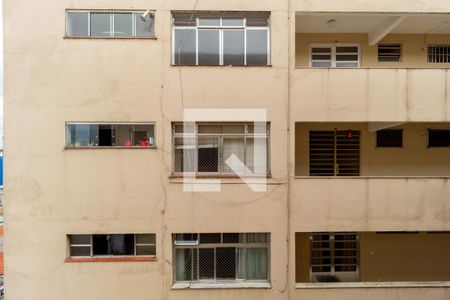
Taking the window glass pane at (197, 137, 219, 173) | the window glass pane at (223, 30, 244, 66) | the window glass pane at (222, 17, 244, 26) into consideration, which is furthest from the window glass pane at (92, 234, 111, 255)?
the window glass pane at (222, 17, 244, 26)

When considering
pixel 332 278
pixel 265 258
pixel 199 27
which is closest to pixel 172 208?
pixel 265 258

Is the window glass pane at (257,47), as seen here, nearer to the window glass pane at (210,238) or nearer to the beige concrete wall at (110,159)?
the beige concrete wall at (110,159)

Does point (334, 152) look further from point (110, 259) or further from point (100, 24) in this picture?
point (100, 24)

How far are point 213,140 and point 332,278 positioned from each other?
16.9 feet

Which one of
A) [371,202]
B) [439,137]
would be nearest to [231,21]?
[371,202]

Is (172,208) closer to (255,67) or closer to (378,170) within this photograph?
(255,67)

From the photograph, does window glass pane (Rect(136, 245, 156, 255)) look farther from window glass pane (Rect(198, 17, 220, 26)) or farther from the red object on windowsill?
window glass pane (Rect(198, 17, 220, 26))

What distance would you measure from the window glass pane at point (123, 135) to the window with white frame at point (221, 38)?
1960mm

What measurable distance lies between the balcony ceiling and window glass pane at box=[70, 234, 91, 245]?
7426 millimetres

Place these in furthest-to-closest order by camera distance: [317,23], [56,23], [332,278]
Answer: [332,278] → [317,23] → [56,23]

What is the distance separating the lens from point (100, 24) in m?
6.52

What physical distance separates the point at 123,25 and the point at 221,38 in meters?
2.37

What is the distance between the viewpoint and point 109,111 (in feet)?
21.0

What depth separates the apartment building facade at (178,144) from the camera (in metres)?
6.34
